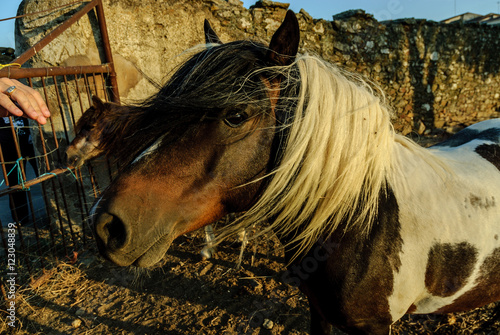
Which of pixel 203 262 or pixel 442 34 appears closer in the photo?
pixel 203 262

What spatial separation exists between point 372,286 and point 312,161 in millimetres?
650

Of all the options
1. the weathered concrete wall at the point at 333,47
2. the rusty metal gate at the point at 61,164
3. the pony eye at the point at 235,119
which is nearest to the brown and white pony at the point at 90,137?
the rusty metal gate at the point at 61,164

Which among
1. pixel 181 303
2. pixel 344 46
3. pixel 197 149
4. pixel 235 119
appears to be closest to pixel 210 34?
pixel 235 119

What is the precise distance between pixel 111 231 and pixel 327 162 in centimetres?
91

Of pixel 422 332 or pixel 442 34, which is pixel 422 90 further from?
pixel 422 332

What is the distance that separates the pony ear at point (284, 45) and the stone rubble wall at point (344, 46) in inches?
27.4

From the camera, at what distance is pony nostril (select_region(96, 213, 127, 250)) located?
3.23 feet

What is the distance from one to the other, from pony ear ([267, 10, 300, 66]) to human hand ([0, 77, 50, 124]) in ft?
3.46

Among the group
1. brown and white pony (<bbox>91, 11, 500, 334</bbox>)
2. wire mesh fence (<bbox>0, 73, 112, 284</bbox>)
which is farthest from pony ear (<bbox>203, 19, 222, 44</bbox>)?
wire mesh fence (<bbox>0, 73, 112, 284</bbox>)

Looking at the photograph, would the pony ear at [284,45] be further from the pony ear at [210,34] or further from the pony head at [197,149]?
the pony ear at [210,34]

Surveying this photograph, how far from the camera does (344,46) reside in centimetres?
588

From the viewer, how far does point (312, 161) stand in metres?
1.15

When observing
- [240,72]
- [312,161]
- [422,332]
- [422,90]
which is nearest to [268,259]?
[422,332]

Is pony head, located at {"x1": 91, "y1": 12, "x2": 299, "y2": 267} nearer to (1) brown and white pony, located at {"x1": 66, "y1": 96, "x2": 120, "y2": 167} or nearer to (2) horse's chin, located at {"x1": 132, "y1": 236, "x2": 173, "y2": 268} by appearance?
(2) horse's chin, located at {"x1": 132, "y1": 236, "x2": 173, "y2": 268}
